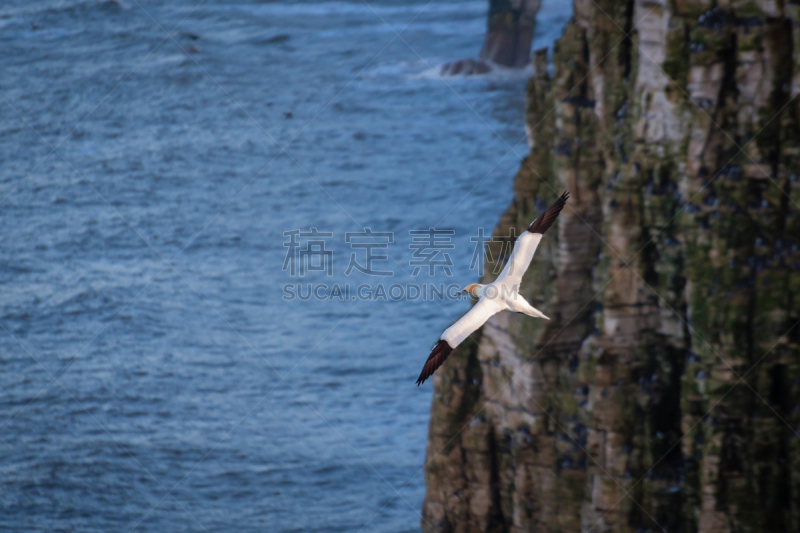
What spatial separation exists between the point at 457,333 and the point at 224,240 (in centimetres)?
5385

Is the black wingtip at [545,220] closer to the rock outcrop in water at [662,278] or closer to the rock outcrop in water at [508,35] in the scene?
the rock outcrop in water at [662,278]

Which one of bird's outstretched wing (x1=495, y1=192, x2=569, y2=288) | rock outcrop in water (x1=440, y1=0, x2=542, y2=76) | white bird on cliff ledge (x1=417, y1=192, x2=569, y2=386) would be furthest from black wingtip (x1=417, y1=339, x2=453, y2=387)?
rock outcrop in water (x1=440, y1=0, x2=542, y2=76)

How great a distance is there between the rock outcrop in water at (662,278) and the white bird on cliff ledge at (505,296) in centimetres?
745

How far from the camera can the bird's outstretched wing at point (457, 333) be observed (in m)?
17.4

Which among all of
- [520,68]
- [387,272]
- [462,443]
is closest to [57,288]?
[387,272]

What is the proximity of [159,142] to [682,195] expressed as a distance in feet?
190

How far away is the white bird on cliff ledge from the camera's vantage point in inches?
701

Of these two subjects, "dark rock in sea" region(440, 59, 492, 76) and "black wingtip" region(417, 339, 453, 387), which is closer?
"black wingtip" region(417, 339, 453, 387)

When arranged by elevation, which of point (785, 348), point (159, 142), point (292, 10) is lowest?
point (785, 348)

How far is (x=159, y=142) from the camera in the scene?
75.5 meters

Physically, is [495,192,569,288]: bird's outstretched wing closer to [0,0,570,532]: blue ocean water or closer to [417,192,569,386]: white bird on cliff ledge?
[417,192,569,386]: white bird on cliff ledge

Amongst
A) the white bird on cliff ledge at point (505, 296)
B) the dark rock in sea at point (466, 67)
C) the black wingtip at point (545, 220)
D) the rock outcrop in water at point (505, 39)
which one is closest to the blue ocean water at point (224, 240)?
the dark rock in sea at point (466, 67)

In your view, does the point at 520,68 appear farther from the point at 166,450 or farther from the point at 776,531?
the point at 776,531

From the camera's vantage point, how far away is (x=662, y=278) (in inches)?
1003
